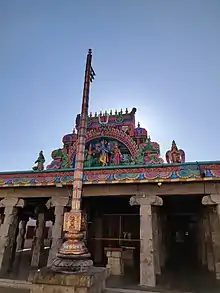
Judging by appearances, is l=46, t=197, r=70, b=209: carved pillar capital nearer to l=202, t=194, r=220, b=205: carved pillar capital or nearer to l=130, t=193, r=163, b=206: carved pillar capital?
l=130, t=193, r=163, b=206: carved pillar capital

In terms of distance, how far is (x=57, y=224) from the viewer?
10367mm

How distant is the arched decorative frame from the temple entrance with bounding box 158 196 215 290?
4.14 meters

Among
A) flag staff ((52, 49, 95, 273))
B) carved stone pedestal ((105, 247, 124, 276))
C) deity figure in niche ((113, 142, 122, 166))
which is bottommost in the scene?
carved stone pedestal ((105, 247, 124, 276))

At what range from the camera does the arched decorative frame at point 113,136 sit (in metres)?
15.4

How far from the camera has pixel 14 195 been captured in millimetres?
11375

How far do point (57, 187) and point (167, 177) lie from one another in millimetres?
5197

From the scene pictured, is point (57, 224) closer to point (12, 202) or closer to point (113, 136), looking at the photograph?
point (12, 202)

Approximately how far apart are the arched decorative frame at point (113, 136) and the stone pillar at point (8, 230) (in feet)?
16.6

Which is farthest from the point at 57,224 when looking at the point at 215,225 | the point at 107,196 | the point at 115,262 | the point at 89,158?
the point at 215,225

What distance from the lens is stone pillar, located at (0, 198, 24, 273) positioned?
406 inches

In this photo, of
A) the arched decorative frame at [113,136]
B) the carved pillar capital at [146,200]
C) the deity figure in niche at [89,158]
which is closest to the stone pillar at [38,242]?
the arched decorative frame at [113,136]

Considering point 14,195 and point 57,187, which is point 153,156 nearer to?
point 57,187

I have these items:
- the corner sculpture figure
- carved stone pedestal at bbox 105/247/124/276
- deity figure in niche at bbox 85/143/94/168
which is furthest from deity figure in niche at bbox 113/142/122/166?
carved stone pedestal at bbox 105/247/124/276

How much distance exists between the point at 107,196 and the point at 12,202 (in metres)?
4.75
